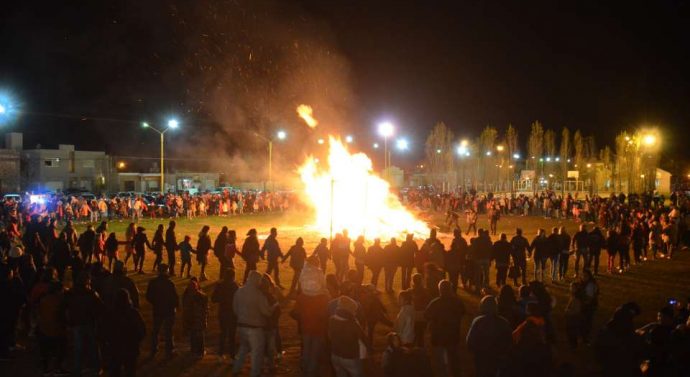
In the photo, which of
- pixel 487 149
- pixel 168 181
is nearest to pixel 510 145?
pixel 487 149

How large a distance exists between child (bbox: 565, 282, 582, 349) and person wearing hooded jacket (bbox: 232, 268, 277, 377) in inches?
200

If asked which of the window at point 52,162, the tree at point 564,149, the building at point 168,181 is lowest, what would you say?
the building at point 168,181

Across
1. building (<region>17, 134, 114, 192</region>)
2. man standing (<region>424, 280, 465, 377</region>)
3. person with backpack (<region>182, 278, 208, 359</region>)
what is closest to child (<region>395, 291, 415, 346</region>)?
man standing (<region>424, 280, 465, 377</region>)

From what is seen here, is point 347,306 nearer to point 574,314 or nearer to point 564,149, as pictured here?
point 574,314

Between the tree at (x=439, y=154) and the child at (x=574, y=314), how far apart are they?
69449 millimetres

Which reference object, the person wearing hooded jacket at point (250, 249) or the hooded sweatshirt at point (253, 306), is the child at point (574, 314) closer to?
the hooded sweatshirt at point (253, 306)

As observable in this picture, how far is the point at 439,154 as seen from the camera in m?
78.7

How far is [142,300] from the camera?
12.9m

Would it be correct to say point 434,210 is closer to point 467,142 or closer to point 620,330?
point 620,330

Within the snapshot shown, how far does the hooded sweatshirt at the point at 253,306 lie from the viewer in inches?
296

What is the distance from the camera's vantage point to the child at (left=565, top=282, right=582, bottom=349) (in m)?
9.18

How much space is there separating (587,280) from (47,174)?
59.2 m

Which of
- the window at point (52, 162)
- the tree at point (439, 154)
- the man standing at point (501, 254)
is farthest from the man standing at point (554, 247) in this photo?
the tree at point (439, 154)

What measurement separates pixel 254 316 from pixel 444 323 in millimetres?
2588
